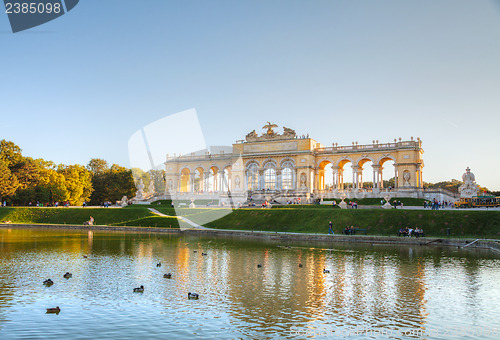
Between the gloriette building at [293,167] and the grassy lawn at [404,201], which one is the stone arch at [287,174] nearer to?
the gloriette building at [293,167]

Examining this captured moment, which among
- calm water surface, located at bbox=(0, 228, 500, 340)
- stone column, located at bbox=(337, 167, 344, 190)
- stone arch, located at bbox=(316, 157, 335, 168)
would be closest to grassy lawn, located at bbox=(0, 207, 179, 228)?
calm water surface, located at bbox=(0, 228, 500, 340)

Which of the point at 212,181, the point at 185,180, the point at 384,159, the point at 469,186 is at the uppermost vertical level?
the point at 384,159

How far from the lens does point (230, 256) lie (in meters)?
25.8

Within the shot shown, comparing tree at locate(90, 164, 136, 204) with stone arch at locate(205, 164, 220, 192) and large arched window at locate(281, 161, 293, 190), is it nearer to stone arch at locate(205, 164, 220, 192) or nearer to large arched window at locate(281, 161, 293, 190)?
stone arch at locate(205, 164, 220, 192)

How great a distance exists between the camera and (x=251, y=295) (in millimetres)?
16094

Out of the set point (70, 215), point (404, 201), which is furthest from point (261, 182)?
point (70, 215)

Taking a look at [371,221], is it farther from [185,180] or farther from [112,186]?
[112,186]

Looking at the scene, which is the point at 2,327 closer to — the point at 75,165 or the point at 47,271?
the point at 47,271

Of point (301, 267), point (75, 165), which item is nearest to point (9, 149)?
point (75, 165)

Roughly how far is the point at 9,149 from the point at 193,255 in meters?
64.0

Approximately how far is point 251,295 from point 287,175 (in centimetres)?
5810

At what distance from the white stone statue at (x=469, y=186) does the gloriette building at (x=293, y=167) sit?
1438cm

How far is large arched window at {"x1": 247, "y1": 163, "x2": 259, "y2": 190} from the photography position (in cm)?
7650

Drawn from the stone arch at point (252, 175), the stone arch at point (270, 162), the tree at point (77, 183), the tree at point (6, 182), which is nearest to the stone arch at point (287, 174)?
the stone arch at point (270, 162)
